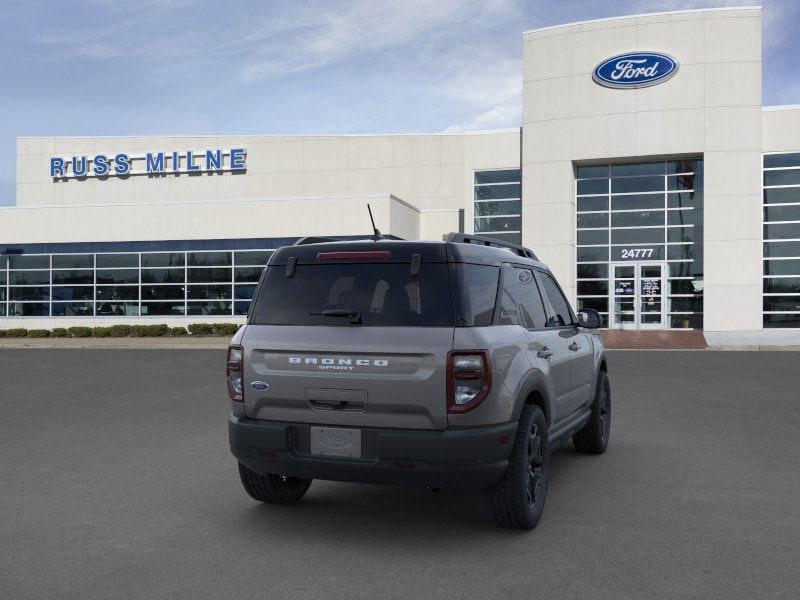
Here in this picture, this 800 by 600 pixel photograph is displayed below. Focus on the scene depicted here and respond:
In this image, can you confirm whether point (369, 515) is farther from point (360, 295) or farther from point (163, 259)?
point (163, 259)

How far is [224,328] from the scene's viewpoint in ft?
99.1

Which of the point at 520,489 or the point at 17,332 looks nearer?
the point at 520,489

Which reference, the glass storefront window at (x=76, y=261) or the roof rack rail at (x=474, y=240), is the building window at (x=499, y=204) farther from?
the roof rack rail at (x=474, y=240)


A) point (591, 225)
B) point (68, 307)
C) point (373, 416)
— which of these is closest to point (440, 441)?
point (373, 416)

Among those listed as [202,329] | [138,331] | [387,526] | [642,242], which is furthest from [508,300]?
[138,331]

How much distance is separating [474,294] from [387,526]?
169cm

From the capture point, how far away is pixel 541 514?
538cm

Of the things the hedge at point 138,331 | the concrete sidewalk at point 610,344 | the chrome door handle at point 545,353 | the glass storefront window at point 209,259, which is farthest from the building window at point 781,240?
the chrome door handle at point 545,353

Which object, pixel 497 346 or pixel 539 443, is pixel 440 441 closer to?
pixel 497 346

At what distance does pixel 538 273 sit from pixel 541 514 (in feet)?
6.64

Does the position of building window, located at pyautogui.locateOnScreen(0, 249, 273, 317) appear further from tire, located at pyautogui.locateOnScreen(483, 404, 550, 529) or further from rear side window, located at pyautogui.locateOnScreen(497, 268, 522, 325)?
tire, located at pyautogui.locateOnScreen(483, 404, 550, 529)

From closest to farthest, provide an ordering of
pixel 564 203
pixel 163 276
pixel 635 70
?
pixel 635 70 < pixel 564 203 < pixel 163 276

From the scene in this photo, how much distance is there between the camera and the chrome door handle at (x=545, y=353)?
17.9ft

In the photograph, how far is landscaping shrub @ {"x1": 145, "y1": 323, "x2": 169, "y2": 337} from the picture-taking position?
30.4m
